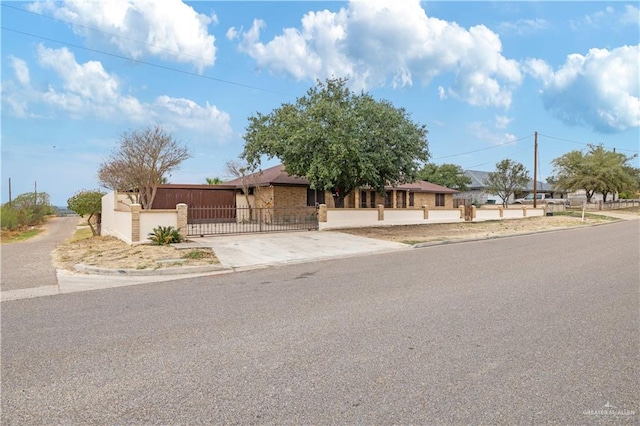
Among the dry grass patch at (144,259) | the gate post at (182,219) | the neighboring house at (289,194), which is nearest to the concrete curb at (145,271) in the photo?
the dry grass patch at (144,259)

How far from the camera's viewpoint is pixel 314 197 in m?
29.0

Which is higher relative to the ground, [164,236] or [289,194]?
[289,194]

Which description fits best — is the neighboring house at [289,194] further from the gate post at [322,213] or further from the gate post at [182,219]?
the gate post at [182,219]

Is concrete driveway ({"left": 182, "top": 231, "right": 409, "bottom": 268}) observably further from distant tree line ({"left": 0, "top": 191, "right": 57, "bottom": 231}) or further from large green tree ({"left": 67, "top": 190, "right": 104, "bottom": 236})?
distant tree line ({"left": 0, "top": 191, "right": 57, "bottom": 231})

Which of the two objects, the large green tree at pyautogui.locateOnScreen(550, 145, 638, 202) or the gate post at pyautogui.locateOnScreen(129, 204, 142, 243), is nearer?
the gate post at pyautogui.locateOnScreen(129, 204, 142, 243)

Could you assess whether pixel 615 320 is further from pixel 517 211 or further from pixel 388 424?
pixel 517 211

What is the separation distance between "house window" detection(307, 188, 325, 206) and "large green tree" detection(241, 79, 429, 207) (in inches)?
218

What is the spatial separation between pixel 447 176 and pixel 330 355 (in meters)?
56.8

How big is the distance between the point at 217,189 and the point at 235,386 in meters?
27.5

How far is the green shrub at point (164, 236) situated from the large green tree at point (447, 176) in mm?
46197

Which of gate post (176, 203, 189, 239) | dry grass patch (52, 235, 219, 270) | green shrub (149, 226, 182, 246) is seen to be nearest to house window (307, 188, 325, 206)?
gate post (176, 203, 189, 239)

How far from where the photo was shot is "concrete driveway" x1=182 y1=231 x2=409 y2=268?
12680 mm

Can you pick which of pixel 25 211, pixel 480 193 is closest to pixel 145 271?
pixel 25 211

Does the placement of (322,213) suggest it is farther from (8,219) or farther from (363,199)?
(8,219)
